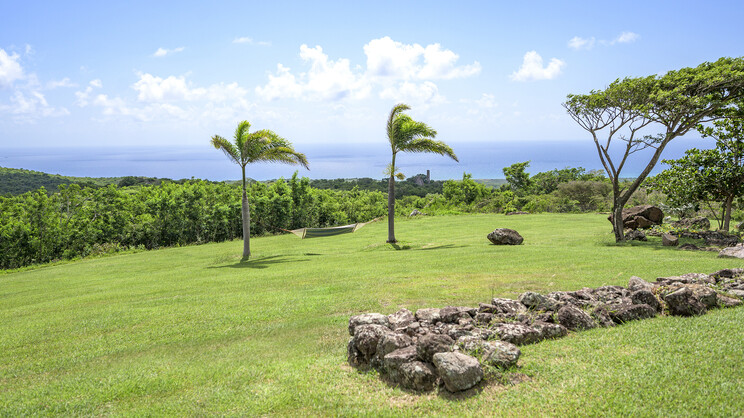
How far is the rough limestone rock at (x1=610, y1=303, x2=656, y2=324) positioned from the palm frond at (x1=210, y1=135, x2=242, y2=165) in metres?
14.9

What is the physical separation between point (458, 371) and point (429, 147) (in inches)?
591

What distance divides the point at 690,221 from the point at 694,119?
5.54 m

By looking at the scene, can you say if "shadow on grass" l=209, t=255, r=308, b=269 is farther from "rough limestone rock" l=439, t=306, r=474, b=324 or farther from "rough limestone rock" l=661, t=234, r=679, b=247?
"rough limestone rock" l=661, t=234, r=679, b=247

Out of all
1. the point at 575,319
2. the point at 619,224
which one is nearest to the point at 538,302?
the point at 575,319

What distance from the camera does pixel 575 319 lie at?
5.59 meters

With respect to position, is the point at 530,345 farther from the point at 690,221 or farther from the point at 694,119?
the point at 690,221

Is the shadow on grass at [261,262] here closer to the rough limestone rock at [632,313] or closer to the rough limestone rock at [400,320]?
the rough limestone rock at [400,320]

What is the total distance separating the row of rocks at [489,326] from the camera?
4.34 metres

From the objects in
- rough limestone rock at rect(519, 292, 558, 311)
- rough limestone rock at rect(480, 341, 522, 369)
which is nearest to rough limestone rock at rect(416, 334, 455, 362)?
rough limestone rock at rect(480, 341, 522, 369)

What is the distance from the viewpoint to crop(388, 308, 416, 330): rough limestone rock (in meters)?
5.68

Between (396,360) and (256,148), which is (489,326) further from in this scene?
(256,148)

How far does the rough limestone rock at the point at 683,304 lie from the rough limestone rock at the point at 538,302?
5.25 feet

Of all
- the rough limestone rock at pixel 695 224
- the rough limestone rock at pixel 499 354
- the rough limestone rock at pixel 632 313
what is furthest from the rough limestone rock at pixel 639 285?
the rough limestone rock at pixel 695 224

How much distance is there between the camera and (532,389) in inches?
158
